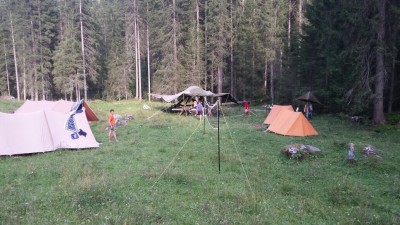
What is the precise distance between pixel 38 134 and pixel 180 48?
25743 millimetres

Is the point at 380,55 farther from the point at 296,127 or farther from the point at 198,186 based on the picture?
the point at 198,186

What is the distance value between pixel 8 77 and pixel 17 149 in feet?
137

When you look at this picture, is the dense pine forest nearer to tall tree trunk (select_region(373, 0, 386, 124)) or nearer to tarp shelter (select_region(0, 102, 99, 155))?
tall tree trunk (select_region(373, 0, 386, 124))

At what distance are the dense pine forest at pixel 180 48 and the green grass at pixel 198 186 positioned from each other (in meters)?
13.0

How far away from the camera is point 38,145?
12.1 m

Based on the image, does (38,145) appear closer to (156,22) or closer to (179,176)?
(179,176)

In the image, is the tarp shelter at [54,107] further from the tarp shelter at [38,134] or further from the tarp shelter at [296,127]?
the tarp shelter at [296,127]

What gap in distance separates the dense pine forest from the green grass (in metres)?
Result: 13.0

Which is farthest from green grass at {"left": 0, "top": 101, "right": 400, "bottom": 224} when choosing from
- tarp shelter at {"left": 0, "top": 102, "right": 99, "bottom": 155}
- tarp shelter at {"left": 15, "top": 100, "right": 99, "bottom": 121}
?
tarp shelter at {"left": 15, "top": 100, "right": 99, "bottom": 121}

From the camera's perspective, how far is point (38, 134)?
A: 12.4 metres

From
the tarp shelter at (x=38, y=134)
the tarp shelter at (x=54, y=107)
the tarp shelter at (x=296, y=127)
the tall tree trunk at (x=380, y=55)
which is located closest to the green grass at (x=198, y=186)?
the tarp shelter at (x=38, y=134)

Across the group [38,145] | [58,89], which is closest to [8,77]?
[58,89]

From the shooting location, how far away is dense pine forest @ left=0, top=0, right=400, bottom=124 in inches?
1060

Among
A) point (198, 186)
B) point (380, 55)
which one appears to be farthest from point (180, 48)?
point (198, 186)
